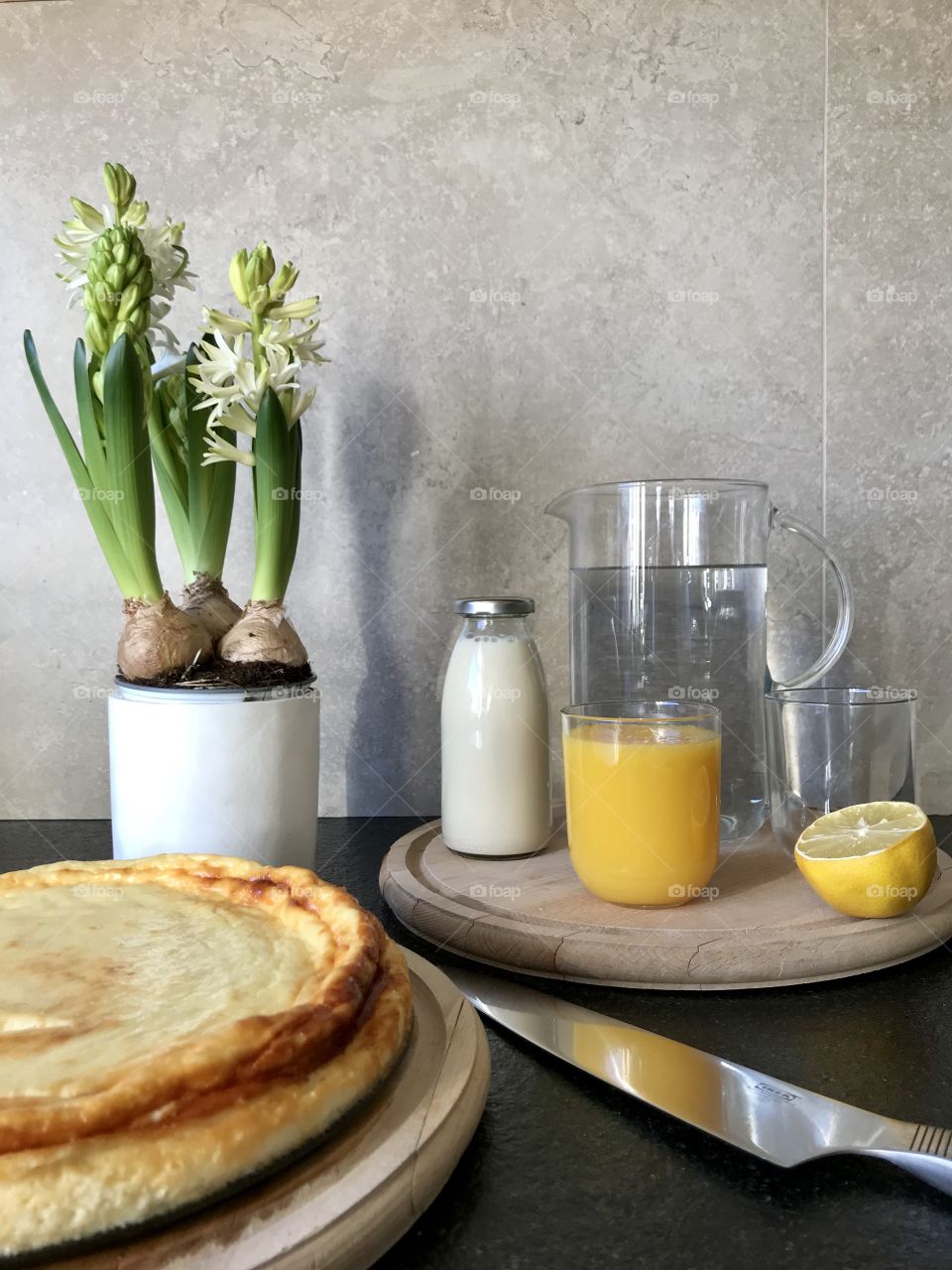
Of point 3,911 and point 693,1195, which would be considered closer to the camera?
point 693,1195

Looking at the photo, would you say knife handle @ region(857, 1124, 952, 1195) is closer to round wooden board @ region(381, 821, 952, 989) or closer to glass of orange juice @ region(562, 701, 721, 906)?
round wooden board @ region(381, 821, 952, 989)

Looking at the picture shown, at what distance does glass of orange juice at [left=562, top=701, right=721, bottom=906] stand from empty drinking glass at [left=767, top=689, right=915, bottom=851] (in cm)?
10

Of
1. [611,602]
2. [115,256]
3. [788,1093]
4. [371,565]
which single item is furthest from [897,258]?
[788,1093]

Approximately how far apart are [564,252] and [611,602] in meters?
0.45

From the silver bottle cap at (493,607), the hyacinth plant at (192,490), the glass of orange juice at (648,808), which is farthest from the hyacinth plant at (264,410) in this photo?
the glass of orange juice at (648,808)

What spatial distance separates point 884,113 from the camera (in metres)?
1.16

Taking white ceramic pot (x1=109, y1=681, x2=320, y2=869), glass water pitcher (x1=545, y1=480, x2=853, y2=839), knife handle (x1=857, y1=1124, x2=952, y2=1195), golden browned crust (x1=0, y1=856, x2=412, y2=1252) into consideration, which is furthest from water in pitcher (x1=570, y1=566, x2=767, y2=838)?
knife handle (x1=857, y1=1124, x2=952, y2=1195)

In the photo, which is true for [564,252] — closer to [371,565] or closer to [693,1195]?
[371,565]

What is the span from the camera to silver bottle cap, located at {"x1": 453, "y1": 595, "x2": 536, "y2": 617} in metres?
0.97

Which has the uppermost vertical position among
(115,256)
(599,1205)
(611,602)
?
(115,256)

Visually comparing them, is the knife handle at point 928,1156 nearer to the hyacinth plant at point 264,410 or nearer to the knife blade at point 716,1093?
the knife blade at point 716,1093

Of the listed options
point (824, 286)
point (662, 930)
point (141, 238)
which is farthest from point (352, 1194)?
point (824, 286)

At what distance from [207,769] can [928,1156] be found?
630 millimetres

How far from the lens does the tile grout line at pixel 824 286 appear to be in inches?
45.6
